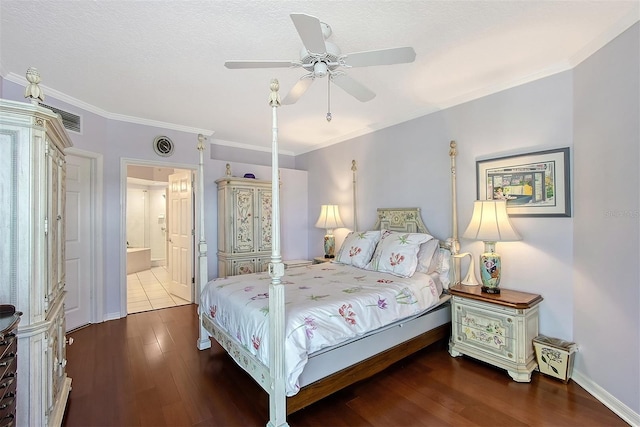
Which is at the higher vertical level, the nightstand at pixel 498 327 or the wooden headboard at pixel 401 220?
the wooden headboard at pixel 401 220

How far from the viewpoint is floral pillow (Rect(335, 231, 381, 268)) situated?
3.39m

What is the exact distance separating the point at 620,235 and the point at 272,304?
92.7 inches

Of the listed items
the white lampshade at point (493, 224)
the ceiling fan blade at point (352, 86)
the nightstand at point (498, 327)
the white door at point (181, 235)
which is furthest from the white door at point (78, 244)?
the white lampshade at point (493, 224)

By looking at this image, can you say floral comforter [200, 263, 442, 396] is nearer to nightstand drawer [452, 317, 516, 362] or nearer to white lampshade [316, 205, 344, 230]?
nightstand drawer [452, 317, 516, 362]

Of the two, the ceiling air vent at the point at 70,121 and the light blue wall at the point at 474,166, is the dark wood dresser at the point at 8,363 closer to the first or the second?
the ceiling air vent at the point at 70,121

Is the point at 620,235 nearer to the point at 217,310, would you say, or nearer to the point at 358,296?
the point at 358,296

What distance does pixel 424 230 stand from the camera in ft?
11.0

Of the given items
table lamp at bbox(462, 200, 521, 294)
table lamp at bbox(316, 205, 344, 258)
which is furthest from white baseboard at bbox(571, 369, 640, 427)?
table lamp at bbox(316, 205, 344, 258)

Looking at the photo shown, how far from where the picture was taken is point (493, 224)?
2520 mm

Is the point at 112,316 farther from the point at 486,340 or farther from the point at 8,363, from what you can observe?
the point at 486,340

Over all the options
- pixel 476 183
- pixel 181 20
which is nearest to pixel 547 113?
pixel 476 183

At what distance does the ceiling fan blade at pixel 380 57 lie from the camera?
5.20 ft

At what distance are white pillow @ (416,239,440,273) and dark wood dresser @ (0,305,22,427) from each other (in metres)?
2.96

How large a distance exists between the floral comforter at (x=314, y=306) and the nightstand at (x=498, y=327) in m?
0.30
